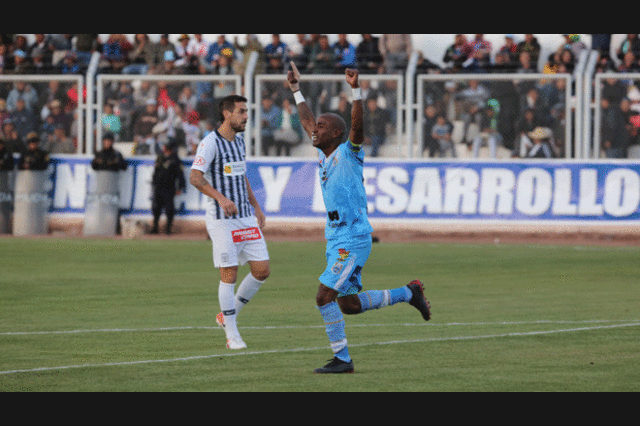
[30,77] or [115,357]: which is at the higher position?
[30,77]

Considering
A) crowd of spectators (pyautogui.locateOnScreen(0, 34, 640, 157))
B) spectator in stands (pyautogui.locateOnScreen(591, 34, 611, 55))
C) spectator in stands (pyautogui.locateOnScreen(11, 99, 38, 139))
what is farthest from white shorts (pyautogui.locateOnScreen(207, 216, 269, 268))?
spectator in stands (pyautogui.locateOnScreen(11, 99, 38, 139))

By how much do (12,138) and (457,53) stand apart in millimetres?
10347

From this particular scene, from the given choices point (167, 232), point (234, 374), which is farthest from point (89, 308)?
point (167, 232)

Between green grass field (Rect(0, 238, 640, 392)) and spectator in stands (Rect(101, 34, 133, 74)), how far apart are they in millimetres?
7029

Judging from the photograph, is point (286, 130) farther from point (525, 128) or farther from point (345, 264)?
point (345, 264)

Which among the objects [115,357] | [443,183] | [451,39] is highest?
[451,39]

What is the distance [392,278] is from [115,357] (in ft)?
23.7

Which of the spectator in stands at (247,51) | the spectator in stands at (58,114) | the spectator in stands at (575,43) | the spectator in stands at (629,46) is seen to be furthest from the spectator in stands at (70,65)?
the spectator in stands at (629,46)

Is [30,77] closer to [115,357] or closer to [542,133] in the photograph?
[542,133]

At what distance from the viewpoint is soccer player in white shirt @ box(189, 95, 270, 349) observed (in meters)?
9.96

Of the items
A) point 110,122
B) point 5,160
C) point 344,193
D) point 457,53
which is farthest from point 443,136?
point 344,193

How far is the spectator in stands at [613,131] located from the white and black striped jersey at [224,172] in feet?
46.4

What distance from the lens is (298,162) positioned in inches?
926

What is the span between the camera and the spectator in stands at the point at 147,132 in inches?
959
